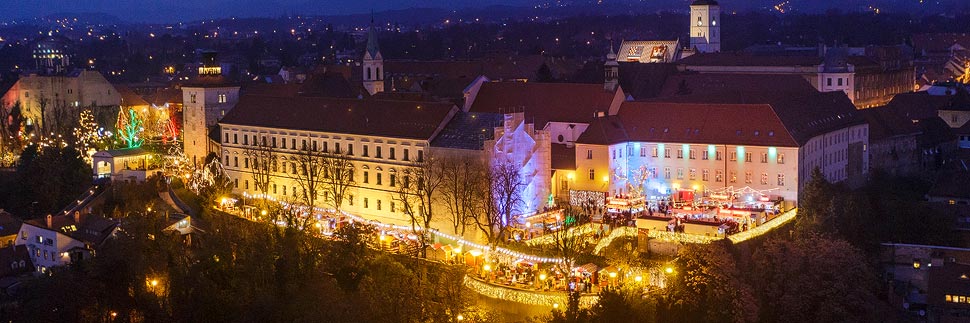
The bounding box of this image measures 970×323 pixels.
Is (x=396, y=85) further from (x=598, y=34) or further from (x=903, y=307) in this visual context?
(x=598, y=34)

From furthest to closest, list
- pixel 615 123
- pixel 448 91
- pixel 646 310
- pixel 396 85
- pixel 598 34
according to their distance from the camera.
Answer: pixel 598 34, pixel 396 85, pixel 448 91, pixel 615 123, pixel 646 310

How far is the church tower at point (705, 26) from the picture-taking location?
347 ft

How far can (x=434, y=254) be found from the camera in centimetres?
4784

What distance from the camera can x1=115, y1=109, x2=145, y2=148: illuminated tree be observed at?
68.1 meters

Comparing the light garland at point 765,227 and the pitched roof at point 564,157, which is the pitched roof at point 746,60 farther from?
the light garland at point 765,227

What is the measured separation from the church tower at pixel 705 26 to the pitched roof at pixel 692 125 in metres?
50.3

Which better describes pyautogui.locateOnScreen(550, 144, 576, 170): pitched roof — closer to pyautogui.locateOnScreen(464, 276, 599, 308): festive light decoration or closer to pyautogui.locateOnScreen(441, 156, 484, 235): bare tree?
pyautogui.locateOnScreen(441, 156, 484, 235): bare tree

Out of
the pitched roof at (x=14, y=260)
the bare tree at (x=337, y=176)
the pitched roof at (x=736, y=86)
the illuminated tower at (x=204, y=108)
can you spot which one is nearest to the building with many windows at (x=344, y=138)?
the bare tree at (x=337, y=176)

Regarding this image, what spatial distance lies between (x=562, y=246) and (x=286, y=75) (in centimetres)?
7259

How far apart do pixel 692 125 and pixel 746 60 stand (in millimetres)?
29013

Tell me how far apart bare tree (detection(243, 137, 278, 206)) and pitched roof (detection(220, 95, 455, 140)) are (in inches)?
42.7

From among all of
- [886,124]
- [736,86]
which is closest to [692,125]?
[886,124]

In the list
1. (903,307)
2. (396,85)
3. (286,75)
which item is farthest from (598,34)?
(903,307)

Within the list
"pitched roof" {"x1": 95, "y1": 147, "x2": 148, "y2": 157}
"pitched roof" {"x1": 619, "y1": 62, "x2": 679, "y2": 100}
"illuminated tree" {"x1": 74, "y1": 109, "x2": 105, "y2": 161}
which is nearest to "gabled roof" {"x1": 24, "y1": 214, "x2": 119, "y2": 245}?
"pitched roof" {"x1": 95, "y1": 147, "x2": 148, "y2": 157}
